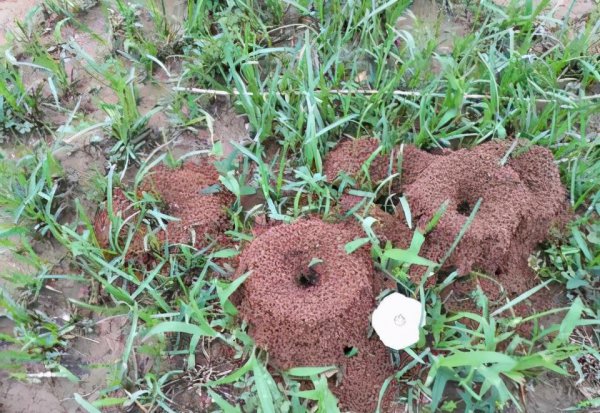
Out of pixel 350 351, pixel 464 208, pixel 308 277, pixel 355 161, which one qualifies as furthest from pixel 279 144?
pixel 350 351

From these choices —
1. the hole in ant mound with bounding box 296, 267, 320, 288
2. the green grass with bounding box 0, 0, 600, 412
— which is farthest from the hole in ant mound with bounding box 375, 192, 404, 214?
the hole in ant mound with bounding box 296, 267, 320, 288

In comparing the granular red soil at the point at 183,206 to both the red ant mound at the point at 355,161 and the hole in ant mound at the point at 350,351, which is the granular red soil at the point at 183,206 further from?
the hole in ant mound at the point at 350,351

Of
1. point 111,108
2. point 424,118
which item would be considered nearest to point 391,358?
point 424,118

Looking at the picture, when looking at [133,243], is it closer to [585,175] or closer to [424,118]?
[424,118]

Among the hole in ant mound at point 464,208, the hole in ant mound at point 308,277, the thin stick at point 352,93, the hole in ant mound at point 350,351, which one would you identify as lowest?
the hole in ant mound at point 350,351

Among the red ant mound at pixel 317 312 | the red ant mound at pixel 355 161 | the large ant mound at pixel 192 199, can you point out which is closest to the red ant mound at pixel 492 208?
the red ant mound at pixel 355 161

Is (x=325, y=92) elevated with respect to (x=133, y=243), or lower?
elevated

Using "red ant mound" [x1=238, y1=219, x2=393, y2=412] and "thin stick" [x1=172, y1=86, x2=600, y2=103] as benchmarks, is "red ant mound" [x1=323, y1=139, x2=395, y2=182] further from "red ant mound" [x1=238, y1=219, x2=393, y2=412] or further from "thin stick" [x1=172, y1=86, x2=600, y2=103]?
"red ant mound" [x1=238, y1=219, x2=393, y2=412]
